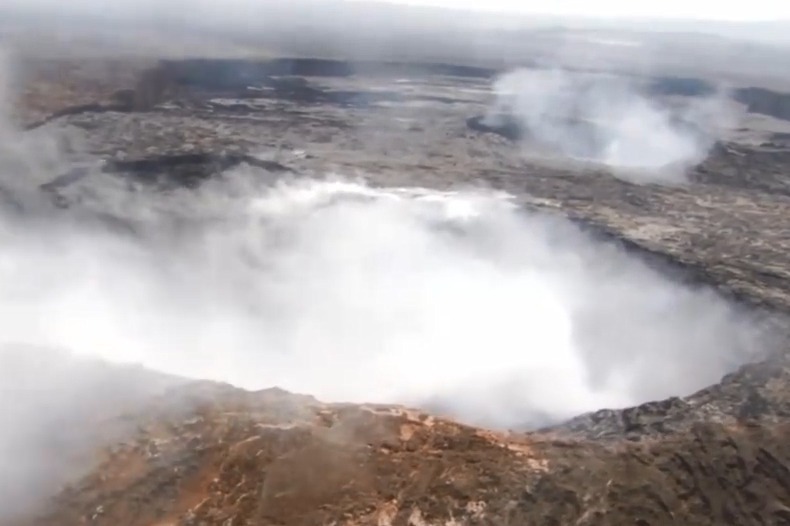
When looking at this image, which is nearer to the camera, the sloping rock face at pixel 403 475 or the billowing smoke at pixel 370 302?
the sloping rock face at pixel 403 475

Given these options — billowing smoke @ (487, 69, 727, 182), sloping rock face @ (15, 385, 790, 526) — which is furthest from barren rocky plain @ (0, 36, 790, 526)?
billowing smoke @ (487, 69, 727, 182)

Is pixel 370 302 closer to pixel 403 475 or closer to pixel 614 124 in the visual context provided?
pixel 403 475

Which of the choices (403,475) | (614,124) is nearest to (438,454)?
(403,475)

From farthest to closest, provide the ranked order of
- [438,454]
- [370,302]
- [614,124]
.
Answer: [614,124], [370,302], [438,454]

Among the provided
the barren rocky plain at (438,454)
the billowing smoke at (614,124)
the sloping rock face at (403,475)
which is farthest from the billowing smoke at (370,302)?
the billowing smoke at (614,124)

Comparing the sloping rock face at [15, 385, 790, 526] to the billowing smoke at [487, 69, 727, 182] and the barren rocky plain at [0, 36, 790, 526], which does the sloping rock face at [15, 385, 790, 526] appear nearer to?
the barren rocky plain at [0, 36, 790, 526]

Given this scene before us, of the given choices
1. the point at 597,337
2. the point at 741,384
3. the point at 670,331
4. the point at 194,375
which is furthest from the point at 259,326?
the point at 741,384

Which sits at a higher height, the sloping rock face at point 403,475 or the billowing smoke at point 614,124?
the billowing smoke at point 614,124

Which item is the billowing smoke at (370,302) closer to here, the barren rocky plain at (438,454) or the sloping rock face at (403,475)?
the barren rocky plain at (438,454)
